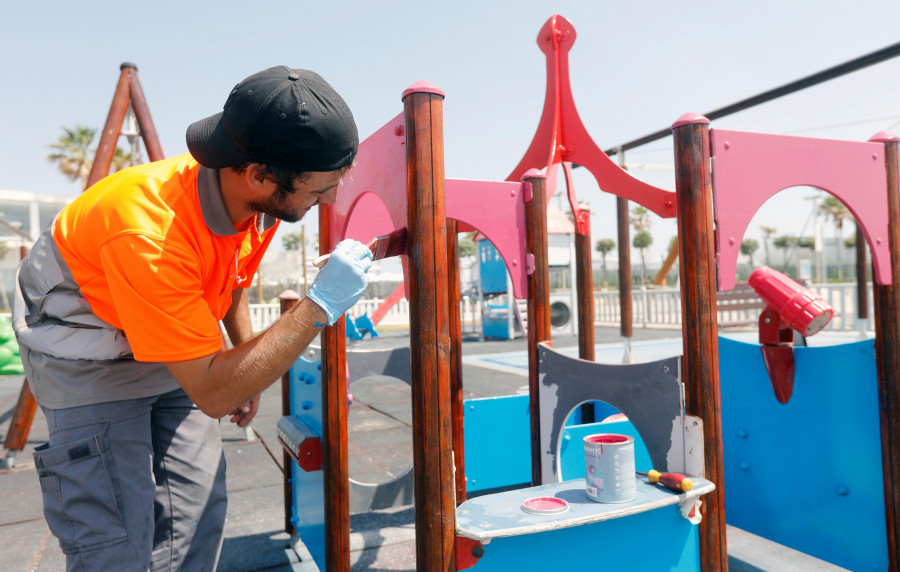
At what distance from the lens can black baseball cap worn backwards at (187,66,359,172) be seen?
3.91 feet

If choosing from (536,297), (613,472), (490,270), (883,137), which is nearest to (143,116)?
(536,297)

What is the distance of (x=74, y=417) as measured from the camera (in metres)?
1.41

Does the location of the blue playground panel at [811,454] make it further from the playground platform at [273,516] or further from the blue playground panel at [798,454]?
the playground platform at [273,516]

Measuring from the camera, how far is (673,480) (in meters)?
1.55

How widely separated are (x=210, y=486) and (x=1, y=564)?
5.75ft

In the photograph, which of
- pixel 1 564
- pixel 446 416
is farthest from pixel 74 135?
pixel 446 416

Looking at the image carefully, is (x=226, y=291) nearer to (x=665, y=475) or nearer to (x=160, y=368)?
(x=160, y=368)

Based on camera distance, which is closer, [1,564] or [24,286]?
[24,286]

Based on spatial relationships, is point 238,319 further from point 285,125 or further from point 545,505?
point 545,505

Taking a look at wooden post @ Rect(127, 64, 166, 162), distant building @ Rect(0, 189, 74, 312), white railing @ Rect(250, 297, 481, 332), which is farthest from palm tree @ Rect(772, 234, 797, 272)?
wooden post @ Rect(127, 64, 166, 162)

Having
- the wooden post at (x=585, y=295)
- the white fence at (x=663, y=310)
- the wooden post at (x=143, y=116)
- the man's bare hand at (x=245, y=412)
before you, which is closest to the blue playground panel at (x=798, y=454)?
the man's bare hand at (x=245, y=412)

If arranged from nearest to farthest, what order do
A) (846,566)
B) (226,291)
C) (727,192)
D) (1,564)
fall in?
(226,291), (727,192), (846,566), (1,564)

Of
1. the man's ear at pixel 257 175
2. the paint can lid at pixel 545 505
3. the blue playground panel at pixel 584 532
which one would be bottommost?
the blue playground panel at pixel 584 532

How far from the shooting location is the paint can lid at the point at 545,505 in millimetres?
1437
